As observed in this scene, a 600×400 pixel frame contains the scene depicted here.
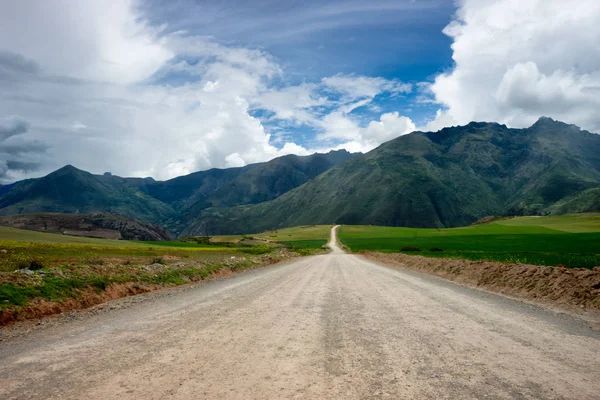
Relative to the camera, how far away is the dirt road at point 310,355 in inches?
206

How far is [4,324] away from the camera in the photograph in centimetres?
1086

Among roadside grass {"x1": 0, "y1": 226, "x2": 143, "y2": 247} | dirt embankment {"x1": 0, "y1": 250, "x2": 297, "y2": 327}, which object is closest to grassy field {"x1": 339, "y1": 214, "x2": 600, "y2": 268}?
dirt embankment {"x1": 0, "y1": 250, "x2": 297, "y2": 327}

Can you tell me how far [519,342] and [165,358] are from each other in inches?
299

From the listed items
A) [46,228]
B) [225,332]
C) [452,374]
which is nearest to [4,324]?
[225,332]

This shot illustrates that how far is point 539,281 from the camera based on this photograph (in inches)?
637

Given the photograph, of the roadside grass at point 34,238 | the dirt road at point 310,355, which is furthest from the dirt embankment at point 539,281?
the roadside grass at point 34,238

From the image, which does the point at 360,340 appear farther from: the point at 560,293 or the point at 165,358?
the point at 560,293

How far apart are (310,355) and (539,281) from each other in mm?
14464

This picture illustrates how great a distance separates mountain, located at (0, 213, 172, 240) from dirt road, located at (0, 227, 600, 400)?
511 ft

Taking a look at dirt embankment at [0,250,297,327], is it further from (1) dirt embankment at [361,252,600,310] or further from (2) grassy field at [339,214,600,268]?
(2) grassy field at [339,214,600,268]

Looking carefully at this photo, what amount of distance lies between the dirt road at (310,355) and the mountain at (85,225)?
156m

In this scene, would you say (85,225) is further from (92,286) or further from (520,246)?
(520,246)

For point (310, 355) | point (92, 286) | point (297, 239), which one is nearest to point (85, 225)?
point (297, 239)

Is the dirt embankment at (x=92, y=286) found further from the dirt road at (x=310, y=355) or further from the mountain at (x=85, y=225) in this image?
the mountain at (x=85, y=225)
